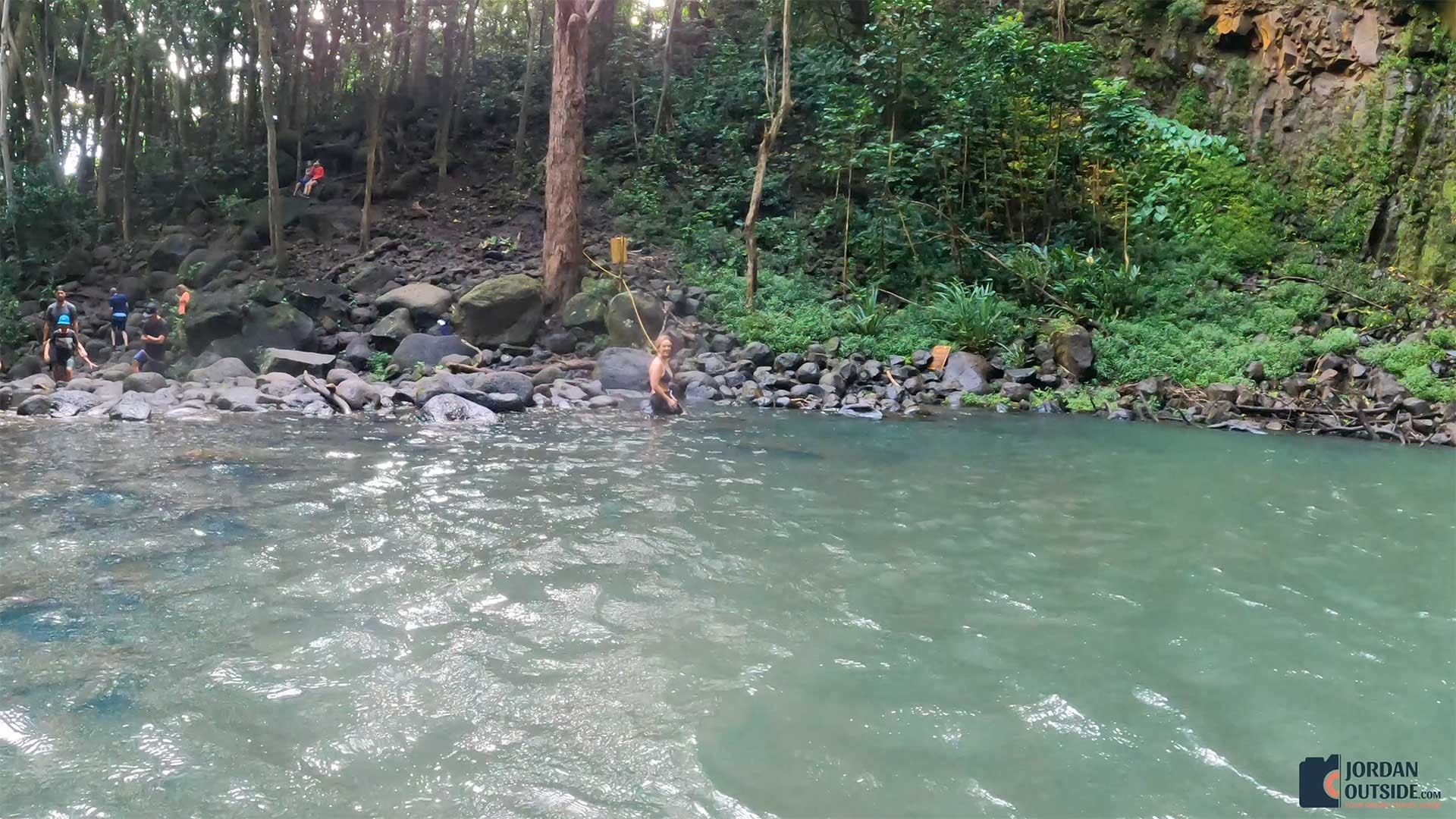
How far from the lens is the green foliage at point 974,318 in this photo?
14.2m

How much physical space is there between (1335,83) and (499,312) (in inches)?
597

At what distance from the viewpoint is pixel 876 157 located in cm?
1645

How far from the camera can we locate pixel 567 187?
1534 cm

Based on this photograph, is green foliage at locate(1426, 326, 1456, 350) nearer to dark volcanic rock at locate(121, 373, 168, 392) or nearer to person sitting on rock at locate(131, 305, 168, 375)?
dark volcanic rock at locate(121, 373, 168, 392)

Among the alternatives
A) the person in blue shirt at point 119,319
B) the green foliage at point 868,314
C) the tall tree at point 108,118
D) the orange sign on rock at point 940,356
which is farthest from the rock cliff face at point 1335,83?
the tall tree at point 108,118

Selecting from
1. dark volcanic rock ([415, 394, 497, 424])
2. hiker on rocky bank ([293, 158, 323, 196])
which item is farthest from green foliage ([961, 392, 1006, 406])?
hiker on rocky bank ([293, 158, 323, 196])

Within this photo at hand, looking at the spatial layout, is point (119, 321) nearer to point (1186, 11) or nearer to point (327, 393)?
point (327, 393)

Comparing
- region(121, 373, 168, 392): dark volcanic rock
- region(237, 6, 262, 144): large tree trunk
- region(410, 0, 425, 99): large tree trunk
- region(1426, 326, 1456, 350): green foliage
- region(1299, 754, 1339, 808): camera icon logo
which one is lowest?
region(121, 373, 168, 392): dark volcanic rock

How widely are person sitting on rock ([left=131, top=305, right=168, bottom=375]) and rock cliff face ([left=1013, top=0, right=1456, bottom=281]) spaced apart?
61.7 feet

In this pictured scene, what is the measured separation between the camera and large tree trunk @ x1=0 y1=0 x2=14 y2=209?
17.3 metres

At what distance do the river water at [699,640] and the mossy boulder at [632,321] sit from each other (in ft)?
22.2

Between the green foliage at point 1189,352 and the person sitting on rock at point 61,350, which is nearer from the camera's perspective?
the green foliage at point 1189,352

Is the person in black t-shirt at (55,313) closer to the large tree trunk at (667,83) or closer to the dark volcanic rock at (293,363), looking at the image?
the dark volcanic rock at (293,363)

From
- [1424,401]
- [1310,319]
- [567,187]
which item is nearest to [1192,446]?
[1424,401]
